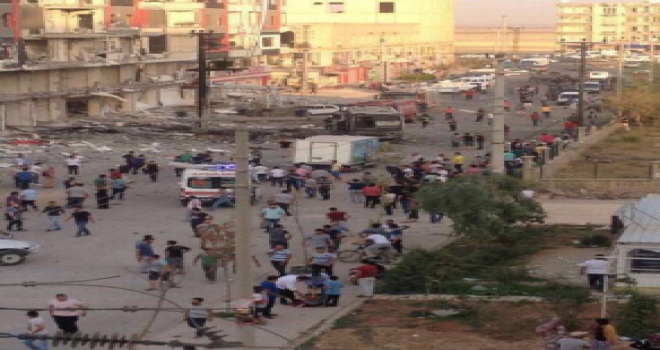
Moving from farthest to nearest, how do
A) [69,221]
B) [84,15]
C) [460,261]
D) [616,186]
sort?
[84,15], [616,186], [69,221], [460,261]

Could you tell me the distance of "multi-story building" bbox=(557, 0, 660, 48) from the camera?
14425 centimetres

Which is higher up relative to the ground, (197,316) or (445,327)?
(197,316)

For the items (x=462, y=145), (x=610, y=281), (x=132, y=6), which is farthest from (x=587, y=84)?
(x=610, y=281)

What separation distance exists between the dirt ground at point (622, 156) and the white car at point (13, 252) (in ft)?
55.5

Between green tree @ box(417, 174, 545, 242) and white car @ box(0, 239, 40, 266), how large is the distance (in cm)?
690

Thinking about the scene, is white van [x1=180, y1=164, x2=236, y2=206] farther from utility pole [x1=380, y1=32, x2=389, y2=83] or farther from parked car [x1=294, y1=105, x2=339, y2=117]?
utility pole [x1=380, y1=32, x2=389, y2=83]

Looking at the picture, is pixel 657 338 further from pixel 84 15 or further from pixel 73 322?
pixel 84 15

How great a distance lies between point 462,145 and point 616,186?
524 inches

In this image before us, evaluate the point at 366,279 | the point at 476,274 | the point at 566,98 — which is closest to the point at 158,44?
the point at 566,98

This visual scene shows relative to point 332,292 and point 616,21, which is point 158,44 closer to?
point 332,292

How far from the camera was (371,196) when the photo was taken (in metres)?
29.8

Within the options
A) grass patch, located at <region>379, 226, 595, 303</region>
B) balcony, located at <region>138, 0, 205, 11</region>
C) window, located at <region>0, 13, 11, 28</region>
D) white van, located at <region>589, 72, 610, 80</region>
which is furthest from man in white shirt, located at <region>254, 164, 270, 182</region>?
white van, located at <region>589, 72, 610, 80</region>

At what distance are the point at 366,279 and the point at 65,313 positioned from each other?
16.2 feet

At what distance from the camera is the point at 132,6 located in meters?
70.2
